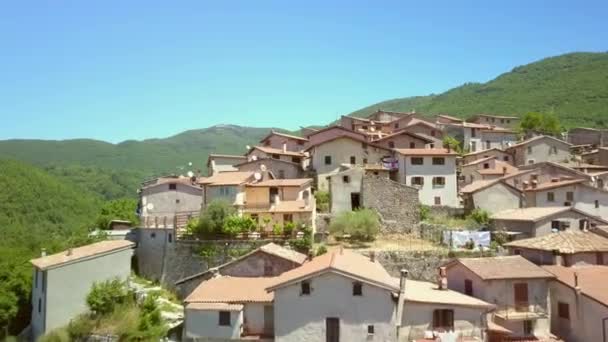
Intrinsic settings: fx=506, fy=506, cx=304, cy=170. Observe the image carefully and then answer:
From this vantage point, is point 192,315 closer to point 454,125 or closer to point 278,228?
point 278,228

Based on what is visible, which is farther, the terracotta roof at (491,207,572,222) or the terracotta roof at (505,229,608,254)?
the terracotta roof at (491,207,572,222)

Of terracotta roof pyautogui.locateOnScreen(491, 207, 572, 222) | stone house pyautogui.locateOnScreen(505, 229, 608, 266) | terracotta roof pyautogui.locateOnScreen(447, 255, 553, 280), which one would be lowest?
terracotta roof pyautogui.locateOnScreen(447, 255, 553, 280)

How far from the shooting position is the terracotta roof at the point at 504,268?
27281 millimetres

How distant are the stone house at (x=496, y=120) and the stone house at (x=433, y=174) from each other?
40.0m

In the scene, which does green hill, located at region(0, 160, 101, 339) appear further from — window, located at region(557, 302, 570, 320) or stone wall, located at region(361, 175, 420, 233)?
window, located at region(557, 302, 570, 320)

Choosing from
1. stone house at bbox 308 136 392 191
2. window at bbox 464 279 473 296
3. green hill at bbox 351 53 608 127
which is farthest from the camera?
green hill at bbox 351 53 608 127

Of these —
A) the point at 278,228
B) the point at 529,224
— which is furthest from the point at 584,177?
the point at 278,228

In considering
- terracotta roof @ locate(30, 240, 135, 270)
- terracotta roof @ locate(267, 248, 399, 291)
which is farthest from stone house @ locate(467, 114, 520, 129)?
terracotta roof @ locate(30, 240, 135, 270)

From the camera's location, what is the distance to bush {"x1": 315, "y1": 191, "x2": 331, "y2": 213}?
41969 mm

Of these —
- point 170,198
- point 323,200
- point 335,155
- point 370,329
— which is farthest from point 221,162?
point 370,329

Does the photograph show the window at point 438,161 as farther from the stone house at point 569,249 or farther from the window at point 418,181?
the stone house at point 569,249

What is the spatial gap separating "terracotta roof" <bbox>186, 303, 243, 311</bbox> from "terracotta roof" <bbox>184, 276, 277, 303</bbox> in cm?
19

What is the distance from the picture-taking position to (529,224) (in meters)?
36.0

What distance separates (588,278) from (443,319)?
9082 millimetres
